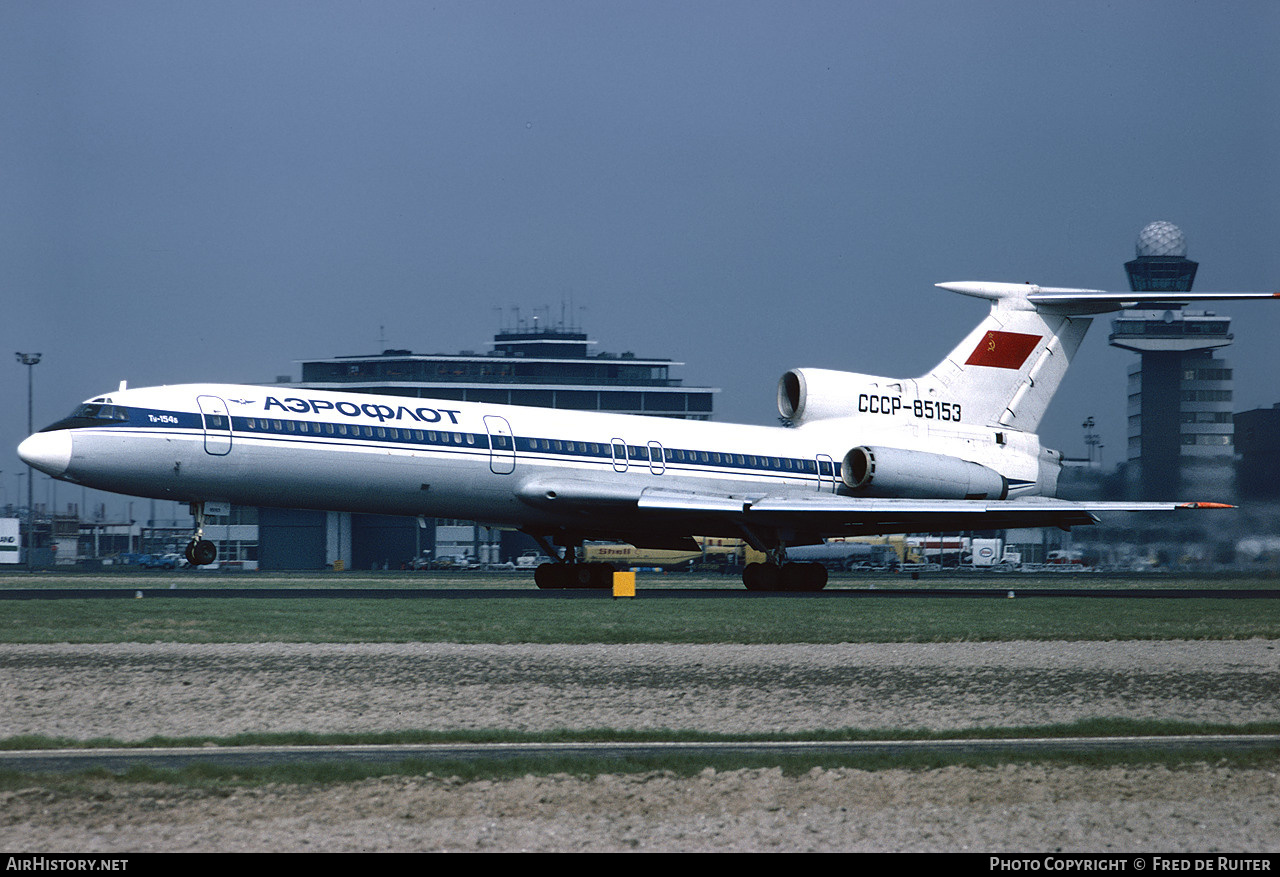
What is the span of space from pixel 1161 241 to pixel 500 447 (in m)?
104

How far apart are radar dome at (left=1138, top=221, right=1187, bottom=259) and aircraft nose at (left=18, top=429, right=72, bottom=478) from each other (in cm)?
11097

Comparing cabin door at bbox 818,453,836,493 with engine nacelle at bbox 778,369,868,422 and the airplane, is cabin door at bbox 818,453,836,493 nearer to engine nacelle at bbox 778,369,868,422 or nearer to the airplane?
the airplane

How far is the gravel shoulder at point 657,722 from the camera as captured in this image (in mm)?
9438

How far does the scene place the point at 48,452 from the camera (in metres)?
30.0

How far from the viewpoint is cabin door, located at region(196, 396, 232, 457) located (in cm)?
3112

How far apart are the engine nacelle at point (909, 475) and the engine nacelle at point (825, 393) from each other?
1668 mm

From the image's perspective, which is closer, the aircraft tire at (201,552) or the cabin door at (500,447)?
the aircraft tire at (201,552)

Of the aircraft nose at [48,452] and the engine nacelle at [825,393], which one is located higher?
the engine nacelle at [825,393]

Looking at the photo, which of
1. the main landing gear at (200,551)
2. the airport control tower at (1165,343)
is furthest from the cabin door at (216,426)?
the airport control tower at (1165,343)

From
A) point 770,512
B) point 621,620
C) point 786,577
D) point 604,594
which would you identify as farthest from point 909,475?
point 621,620

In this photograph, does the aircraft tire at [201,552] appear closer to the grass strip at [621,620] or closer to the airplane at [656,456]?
the airplane at [656,456]

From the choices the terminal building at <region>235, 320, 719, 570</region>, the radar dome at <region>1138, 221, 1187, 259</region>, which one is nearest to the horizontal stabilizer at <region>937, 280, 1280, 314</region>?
the terminal building at <region>235, 320, 719, 570</region>

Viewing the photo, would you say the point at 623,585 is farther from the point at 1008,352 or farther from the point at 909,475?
the point at 1008,352
